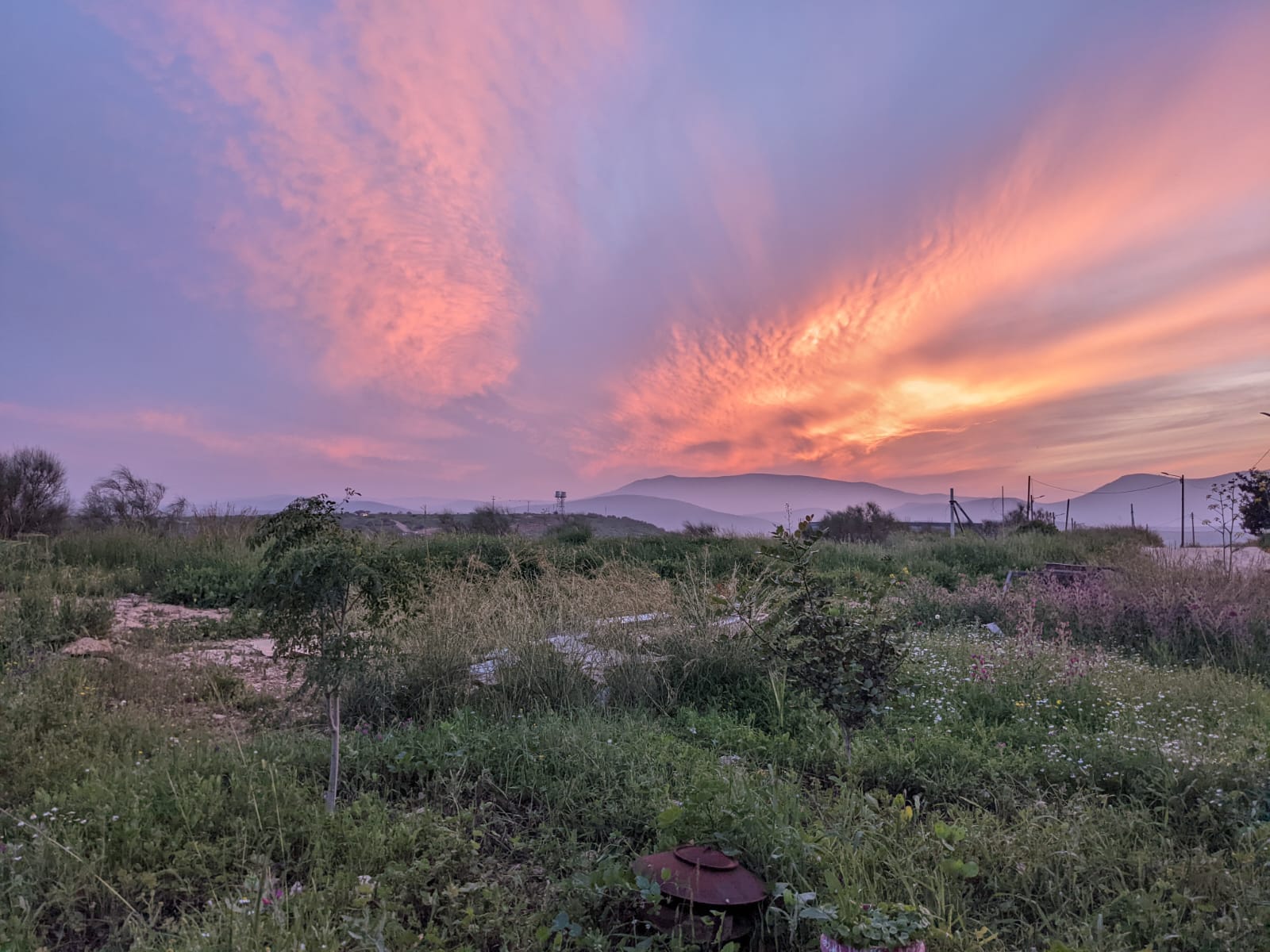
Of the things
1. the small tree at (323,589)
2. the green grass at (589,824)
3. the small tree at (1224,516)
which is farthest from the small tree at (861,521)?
the small tree at (323,589)

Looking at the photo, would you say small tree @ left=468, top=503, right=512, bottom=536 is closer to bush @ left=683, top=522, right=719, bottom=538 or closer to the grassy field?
bush @ left=683, top=522, right=719, bottom=538

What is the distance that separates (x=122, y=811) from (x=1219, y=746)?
17.0 ft

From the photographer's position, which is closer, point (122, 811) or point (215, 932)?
point (215, 932)

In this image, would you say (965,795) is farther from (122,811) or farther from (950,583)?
(950,583)

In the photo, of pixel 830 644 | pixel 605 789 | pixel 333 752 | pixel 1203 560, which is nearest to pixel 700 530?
pixel 1203 560

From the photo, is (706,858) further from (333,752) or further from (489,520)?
(489,520)

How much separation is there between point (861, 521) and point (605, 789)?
24.6 meters

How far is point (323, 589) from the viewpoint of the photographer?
281 cm

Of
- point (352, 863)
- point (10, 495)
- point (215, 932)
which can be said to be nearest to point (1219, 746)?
point (352, 863)

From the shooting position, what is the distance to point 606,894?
7.84 feet

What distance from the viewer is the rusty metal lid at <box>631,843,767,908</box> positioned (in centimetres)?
210

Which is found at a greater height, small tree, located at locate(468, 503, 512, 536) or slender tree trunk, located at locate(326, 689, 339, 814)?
small tree, located at locate(468, 503, 512, 536)

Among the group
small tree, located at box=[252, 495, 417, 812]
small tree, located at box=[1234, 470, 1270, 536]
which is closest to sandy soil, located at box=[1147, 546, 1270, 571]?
small tree, located at box=[1234, 470, 1270, 536]

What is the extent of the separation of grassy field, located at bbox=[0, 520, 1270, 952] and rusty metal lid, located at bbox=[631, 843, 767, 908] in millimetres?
101
